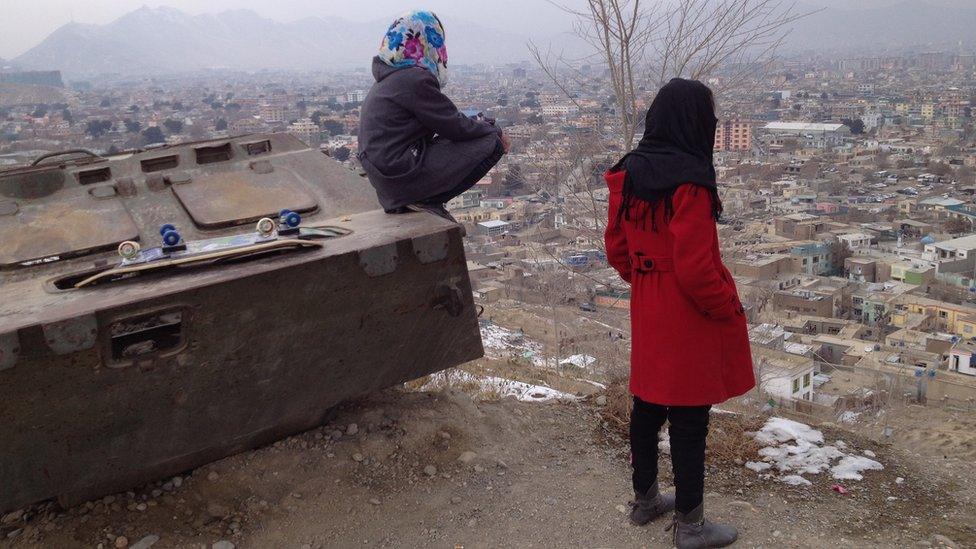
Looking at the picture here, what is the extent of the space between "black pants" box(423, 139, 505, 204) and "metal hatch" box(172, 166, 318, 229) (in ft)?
2.27

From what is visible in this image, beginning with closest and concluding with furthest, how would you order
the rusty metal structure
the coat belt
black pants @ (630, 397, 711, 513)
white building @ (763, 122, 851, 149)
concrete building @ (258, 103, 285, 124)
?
the rusty metal structure → the coat belt → black pants @ (630, 397, 711, 513) → concrete building @ (258, 103, 285, 124) → white building @ (763, 122, 851, 149)

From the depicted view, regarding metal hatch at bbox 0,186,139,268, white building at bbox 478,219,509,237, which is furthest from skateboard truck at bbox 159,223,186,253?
white building at bbox 478,219,509,237

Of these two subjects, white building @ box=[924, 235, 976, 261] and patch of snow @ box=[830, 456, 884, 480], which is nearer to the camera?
patch of snow @ box=[830, 456, 884, 480]

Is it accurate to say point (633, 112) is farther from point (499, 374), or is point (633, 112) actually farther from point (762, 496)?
point (499, 374)

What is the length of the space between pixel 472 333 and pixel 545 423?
4.25ft

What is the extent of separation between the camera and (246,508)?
13.5ft

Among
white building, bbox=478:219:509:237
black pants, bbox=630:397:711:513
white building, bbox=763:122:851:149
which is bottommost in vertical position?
white building, bbox=763:122:851:149

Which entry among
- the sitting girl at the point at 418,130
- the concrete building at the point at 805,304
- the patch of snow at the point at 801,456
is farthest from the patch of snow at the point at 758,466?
the concrete building at the point at 805,304

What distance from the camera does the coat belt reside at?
331 centimetres

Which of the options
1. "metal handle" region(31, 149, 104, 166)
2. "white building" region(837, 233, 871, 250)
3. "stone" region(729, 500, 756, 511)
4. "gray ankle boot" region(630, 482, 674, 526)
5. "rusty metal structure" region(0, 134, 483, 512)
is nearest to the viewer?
"rusty metal structure" region(0, 134, 483, 512)

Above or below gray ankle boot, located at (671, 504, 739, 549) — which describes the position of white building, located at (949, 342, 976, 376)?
below

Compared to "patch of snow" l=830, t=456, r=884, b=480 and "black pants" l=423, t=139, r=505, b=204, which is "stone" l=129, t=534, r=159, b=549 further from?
"patch of snow" l=830, t=456, r=884, b=480

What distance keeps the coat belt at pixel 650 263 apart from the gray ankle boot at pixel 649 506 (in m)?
1.09

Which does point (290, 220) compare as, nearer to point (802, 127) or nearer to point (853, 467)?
point (853, 467)
